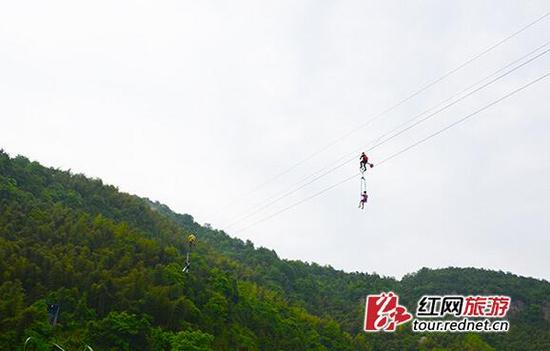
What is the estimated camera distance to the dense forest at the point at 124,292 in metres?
41.5

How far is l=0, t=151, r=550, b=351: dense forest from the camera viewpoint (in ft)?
136

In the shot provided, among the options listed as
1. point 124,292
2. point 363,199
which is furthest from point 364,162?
point 124,292

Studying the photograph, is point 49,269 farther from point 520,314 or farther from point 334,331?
point 520,314

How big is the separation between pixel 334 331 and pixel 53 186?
129ft

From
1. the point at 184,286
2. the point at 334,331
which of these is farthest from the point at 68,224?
the point at 334,331
